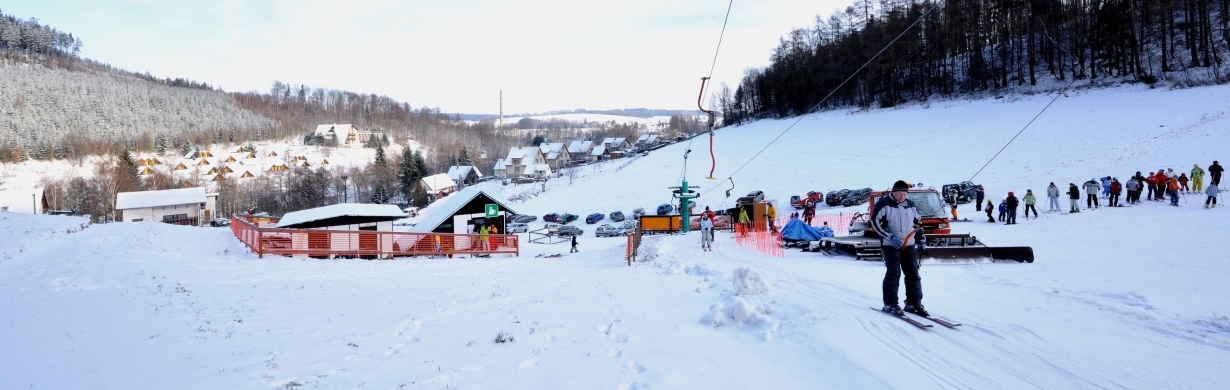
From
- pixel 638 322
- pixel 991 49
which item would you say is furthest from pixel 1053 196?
pixel 991 49

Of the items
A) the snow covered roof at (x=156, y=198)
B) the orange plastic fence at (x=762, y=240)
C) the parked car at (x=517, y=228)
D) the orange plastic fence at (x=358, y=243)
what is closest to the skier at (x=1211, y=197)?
the orange plastic fence at (x=762, y=240)

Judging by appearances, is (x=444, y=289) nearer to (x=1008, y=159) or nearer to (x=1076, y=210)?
(x=1076, y=210)

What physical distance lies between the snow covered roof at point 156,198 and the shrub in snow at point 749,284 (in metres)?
73.7

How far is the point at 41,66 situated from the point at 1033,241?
220204 millimetres

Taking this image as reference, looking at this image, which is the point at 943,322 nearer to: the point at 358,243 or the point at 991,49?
the point at 358,243

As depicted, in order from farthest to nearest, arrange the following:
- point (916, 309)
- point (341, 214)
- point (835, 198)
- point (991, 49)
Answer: point (991, 49) < point (835, 198) < point (341, 214) < point (916, 309)

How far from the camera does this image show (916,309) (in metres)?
6.74

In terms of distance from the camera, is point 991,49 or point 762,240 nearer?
point 762,240

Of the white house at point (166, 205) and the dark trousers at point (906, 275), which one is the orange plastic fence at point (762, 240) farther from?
the white house at point (166, 205)

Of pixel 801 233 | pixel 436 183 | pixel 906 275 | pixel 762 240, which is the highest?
pixel 436 183

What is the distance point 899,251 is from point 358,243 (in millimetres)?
18676

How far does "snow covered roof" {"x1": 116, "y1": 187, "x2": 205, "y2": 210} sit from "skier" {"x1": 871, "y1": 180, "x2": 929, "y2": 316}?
75588 mm

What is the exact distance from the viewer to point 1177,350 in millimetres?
5656

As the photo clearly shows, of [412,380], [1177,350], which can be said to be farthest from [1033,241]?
[412,380]
